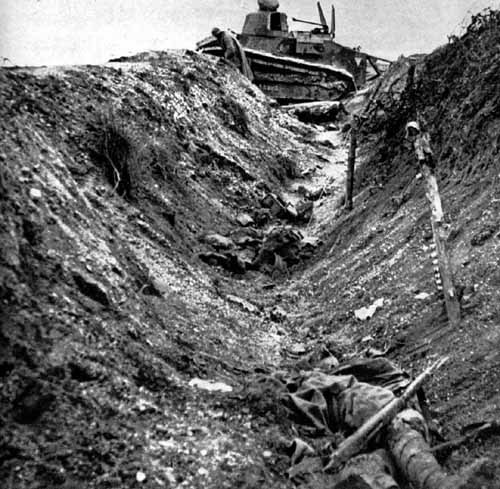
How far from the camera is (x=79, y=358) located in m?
4.66

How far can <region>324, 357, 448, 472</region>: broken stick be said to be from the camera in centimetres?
410

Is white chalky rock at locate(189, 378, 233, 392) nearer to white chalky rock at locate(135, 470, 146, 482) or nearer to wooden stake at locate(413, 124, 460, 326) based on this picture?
white chalky rock at locate(135, 470, 146, 482)

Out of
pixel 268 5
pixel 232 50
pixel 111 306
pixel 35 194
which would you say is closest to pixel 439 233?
pixel 111 306

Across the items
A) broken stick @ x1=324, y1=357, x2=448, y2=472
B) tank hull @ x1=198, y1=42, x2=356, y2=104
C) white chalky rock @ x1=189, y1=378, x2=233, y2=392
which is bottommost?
broken stick @ x1=324, y1=357, x2=448, y2=472

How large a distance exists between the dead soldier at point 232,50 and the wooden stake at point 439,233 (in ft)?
45.0

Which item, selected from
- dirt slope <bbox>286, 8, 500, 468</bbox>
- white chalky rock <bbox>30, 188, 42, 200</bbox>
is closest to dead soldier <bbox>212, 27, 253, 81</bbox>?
dirt slope <bbox>286, 8, 500, 468</bbox>

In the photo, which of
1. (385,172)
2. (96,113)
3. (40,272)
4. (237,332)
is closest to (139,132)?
(96,113)

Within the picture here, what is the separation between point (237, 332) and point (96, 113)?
4.52 meters

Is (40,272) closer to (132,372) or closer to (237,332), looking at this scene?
(132,372)

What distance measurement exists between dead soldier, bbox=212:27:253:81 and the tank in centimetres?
200

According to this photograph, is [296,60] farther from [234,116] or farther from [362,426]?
[362,426]

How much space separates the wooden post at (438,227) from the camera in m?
6.11

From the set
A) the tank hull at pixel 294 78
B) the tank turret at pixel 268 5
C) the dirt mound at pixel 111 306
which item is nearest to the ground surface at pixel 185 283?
the dirt mound at pixel 111 306

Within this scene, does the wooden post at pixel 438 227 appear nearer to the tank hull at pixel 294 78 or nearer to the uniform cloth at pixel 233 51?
the uniform cloth at pixel 233 51
